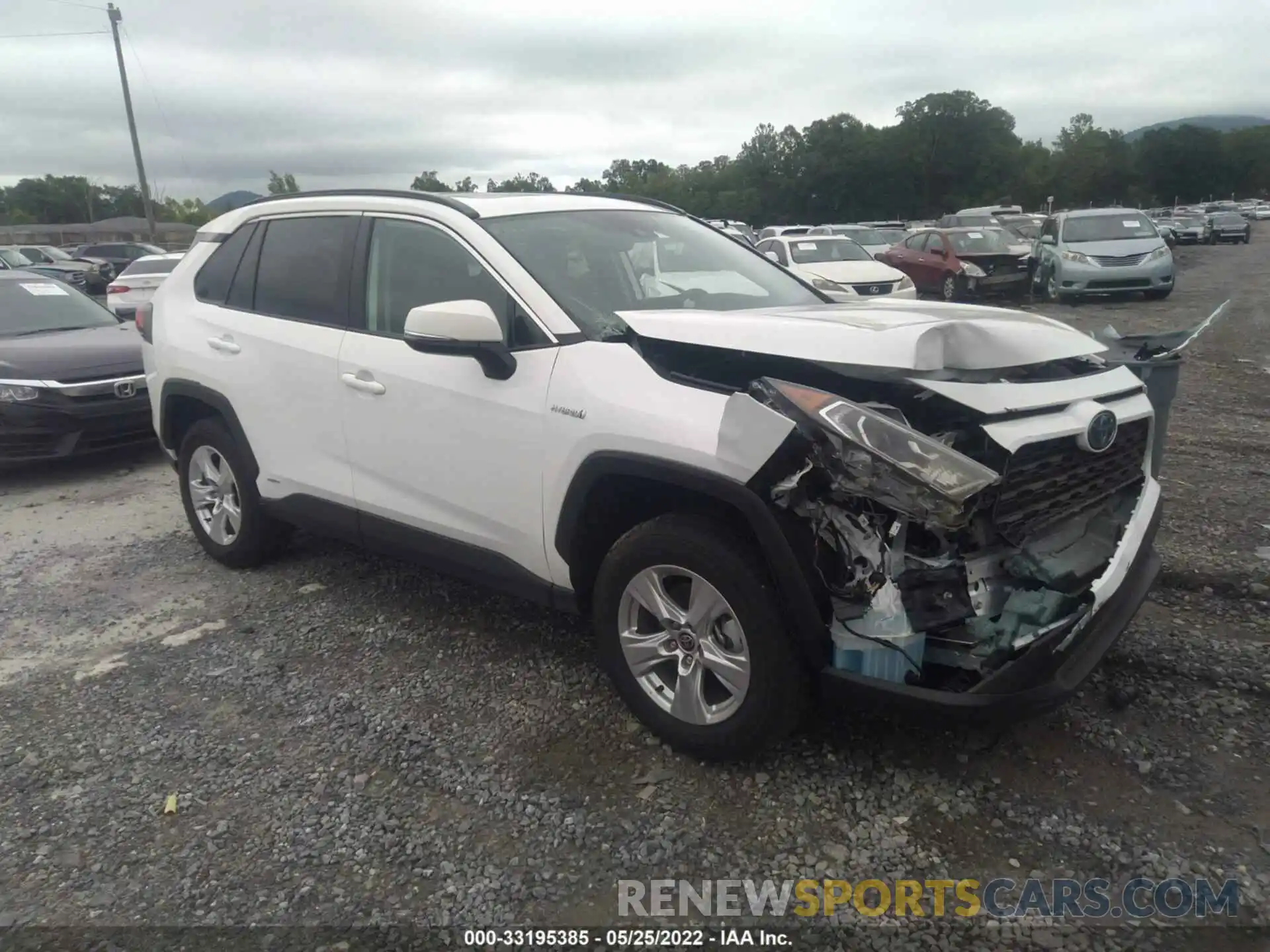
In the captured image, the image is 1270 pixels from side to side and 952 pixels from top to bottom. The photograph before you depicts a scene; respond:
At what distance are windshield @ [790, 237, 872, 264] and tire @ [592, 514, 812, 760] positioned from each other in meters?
12.0

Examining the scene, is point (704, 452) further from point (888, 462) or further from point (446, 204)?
point (446, 204)

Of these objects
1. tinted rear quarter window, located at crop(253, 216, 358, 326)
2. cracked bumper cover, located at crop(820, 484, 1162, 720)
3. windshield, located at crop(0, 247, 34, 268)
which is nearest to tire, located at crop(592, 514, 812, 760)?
cracked bumper cover, located at crop(820, 484, 1162, 720)

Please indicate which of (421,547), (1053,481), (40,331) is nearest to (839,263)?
(40,331)

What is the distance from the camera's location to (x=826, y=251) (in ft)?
48.0

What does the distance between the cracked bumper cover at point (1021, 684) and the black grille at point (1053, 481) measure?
0.92ft

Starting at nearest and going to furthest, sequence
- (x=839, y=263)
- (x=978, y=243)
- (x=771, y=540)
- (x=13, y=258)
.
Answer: (x=771, y=540) → (x=839, y=263) → (x=978, y=243) → (x=13, y=258)

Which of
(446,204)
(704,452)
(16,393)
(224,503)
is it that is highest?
(446,204)

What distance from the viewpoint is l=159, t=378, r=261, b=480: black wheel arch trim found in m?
4.59

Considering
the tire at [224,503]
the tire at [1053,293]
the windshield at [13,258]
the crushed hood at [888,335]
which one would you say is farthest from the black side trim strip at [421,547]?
the windshield at [13,258]

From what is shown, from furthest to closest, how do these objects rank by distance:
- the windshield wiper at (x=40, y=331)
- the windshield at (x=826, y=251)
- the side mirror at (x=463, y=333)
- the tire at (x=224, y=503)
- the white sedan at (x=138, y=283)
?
the white sedan at (x=138, y=283), the windshield at (x=826, y=251), the windshield wiper at (x=40, y=331), the tire at (x=224, y=503), the side mirror at (x=463, y=333)

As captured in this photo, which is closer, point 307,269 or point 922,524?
point 922,524

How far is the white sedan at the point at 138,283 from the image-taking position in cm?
1741

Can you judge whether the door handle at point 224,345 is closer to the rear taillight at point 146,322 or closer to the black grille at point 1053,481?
the rear taillight at point 146,322

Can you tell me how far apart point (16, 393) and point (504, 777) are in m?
5.59
